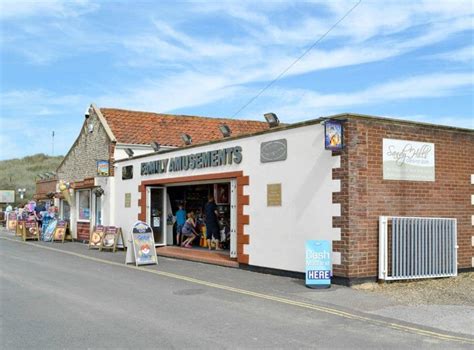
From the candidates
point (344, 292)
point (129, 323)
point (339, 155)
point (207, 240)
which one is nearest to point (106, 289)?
point (129, 323)

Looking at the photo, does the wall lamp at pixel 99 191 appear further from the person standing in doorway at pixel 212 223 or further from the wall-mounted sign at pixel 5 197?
the wall-mounted sign at pixel 5 197

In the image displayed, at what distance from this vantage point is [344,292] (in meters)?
10.3

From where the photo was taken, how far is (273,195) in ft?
42.8

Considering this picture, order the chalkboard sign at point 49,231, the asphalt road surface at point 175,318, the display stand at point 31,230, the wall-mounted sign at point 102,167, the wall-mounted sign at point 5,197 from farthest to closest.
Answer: the wall-mounted sign at point 5,197 → the display stand at point 31,230 → the chalkboard sign at point 49,231 → the wall-mounted sign at point 102,167 → the asphalt road surface at point 175,318

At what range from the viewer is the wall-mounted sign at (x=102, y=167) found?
21938mm

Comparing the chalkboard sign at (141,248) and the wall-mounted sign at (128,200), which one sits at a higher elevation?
the wall-mounted sign at (128,200)

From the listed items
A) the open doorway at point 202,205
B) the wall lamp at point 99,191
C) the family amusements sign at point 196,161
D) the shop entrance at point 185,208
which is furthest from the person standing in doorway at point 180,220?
the wall lamp at point 99,191

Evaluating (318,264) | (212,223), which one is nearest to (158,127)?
(212,223)

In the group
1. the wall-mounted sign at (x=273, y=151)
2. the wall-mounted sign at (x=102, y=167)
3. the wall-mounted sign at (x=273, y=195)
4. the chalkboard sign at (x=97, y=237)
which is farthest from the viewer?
the wall-mounted sign at (x=102, y=167)

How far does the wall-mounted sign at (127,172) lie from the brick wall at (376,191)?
35.7 feet

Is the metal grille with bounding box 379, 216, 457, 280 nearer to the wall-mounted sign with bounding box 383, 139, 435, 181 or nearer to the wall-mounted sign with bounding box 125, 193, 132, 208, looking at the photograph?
the wall-mounted sign with bounding box 383, 139, 435, 181

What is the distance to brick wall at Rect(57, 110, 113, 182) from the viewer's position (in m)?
23.6

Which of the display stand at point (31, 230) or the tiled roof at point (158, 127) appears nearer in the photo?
the tiled roof at point (158, 127)

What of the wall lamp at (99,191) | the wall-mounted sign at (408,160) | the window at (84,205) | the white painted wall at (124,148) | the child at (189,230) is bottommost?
the child at (189,230)
